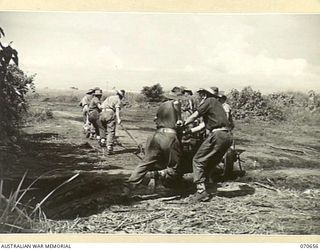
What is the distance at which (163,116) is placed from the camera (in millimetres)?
2291

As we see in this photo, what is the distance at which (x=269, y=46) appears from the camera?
2299 mm

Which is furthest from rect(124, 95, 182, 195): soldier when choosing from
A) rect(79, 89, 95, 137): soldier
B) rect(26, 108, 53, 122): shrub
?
rect(26, 108, 53, 122): shrub

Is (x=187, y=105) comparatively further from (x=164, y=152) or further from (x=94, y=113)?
(x=94, y=113)

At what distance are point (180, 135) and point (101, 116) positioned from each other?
0.32m

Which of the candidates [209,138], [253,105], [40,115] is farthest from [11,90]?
[253,105]

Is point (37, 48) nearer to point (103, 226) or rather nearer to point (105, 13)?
point (105, 13)

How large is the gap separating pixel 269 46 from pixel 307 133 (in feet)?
1.22

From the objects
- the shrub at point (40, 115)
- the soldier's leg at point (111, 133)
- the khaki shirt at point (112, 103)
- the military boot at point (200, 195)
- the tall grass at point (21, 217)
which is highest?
the khaki shirt at point (112, 103)

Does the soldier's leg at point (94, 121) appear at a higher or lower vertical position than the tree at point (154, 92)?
lower

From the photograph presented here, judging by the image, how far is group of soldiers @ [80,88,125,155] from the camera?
90.1 inches

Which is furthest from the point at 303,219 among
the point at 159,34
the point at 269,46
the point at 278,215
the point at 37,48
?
the point at 37,48

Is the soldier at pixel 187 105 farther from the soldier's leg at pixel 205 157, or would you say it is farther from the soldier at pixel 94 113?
the soldier at pixel 94 113

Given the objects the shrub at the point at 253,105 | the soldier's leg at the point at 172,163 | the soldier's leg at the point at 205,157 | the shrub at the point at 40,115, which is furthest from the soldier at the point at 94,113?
the shrub at the point at 253,105

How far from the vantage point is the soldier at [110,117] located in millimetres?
2295
